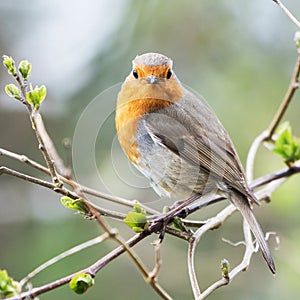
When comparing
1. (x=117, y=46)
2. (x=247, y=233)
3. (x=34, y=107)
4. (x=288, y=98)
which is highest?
(x=117, y=46)

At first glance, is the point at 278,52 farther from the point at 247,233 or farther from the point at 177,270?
the point at 247,233

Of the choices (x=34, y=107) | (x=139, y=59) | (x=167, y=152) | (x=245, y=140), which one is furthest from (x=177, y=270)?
(x=34, y=107)

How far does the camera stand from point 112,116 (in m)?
4.27

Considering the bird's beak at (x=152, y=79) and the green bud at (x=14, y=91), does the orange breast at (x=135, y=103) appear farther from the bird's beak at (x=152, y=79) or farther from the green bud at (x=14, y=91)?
the green bud at (x=14, y=91)

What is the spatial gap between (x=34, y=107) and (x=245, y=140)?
3018 mm

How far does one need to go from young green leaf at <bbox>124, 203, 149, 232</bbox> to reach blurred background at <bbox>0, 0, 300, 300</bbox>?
5.53 feet

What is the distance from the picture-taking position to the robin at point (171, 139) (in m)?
3.04

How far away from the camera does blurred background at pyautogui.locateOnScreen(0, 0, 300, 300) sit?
4.43m

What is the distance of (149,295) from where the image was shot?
193 inches

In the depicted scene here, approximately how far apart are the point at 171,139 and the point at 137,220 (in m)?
0.96

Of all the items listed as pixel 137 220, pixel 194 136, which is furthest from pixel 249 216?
pixel 137 220

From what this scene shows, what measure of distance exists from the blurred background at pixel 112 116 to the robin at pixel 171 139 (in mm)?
821

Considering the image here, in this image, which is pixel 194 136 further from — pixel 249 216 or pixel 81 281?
pixel 81 281

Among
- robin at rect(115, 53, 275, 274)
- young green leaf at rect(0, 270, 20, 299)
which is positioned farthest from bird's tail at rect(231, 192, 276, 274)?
young green leaf at rect(0, 270, 20, 299)
